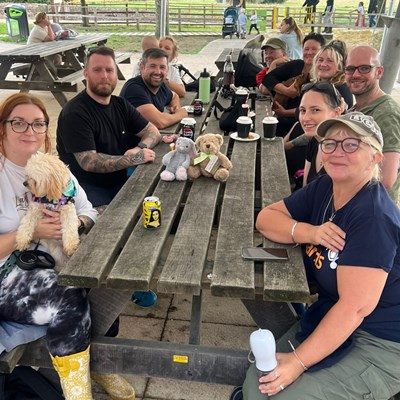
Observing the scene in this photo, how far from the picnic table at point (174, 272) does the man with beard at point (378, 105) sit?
25.6 inches

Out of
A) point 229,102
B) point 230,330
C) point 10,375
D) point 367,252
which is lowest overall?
point 230,330

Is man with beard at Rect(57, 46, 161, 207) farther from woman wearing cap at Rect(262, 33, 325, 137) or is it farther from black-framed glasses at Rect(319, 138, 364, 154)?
woman wearing cap at Rect(262, 33, 325, 137)

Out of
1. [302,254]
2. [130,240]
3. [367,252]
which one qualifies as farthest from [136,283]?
[367,252]

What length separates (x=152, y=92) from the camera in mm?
4078

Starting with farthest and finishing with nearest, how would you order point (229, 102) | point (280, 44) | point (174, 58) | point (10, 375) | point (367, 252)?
point (174, 58)
point (280, 44)
point (229, 102)
point (10, 375)
point (367, 252)

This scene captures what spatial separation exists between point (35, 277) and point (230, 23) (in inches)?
799

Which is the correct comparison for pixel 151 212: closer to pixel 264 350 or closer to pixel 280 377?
pixel 264 350

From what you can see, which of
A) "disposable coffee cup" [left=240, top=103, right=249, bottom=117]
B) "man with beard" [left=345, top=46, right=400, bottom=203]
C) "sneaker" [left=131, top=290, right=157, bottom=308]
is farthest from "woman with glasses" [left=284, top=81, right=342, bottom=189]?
"sneaker" [left=131, top=290, right=157, bottom=308]

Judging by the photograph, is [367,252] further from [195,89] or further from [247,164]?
[195,89]

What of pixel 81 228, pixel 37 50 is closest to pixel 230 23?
pixel 37 50

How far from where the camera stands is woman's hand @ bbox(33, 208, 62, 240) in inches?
81.2

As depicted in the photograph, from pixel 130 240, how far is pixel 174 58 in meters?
4.47

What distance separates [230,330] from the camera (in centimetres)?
281

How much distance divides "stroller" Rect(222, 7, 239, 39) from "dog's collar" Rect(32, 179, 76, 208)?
19.7 m
